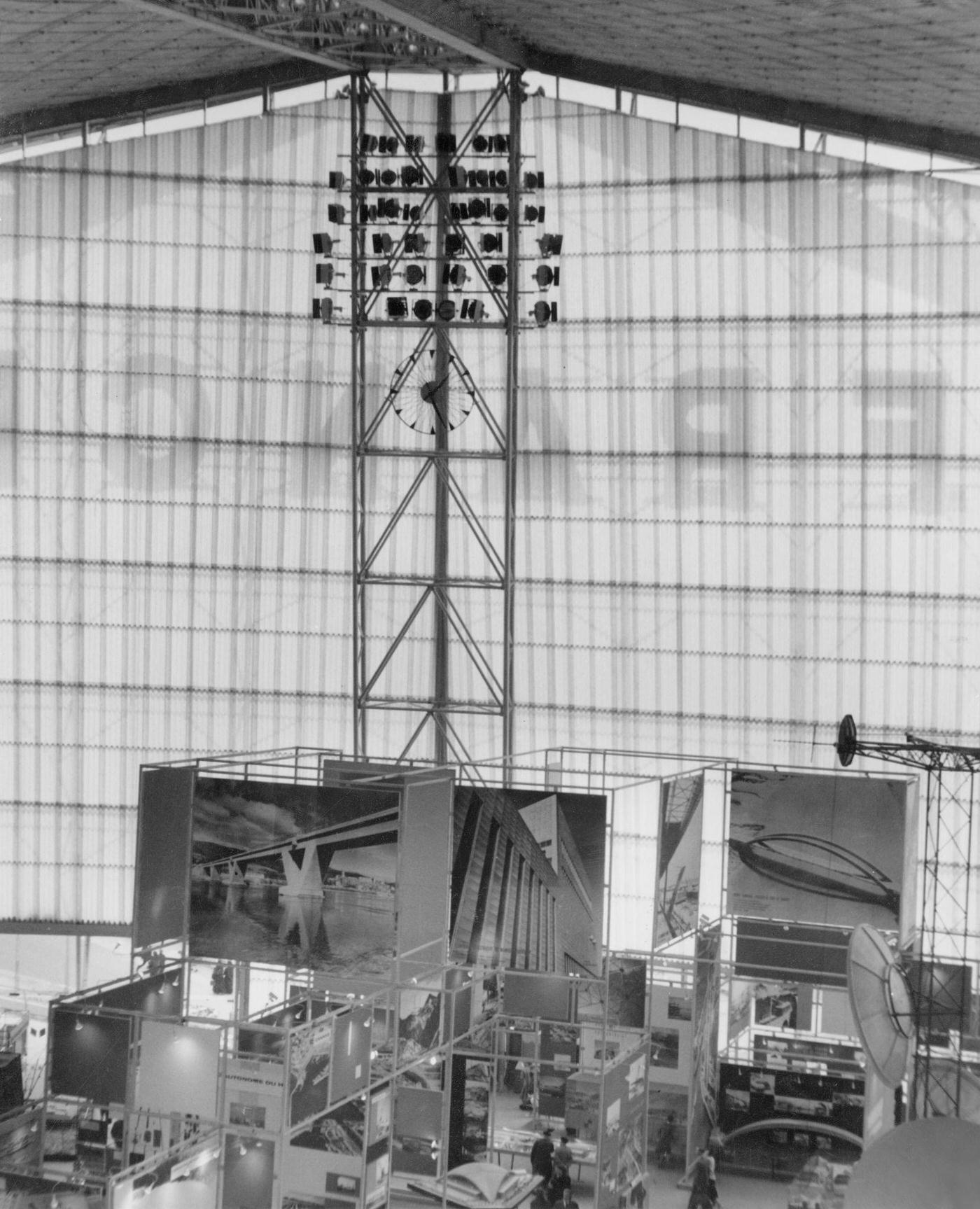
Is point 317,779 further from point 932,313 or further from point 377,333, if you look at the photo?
point 932,313

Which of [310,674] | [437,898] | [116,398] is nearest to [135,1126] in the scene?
[437,898]

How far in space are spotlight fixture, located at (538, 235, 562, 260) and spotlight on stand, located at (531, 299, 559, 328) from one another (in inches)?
26.8

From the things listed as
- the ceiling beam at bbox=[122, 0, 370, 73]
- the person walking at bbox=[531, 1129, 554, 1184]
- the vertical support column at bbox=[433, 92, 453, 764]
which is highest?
the ceiling beam at bbox=[122, 0, 370, 73]

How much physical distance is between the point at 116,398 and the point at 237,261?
2.95 metres

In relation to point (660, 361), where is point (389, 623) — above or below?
below

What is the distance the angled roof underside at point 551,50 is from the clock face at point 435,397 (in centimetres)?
448

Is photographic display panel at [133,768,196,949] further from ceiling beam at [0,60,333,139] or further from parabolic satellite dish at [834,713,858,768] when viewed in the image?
ceiling beam at [0,60,333,139]

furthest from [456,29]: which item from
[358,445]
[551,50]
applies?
[358,445]

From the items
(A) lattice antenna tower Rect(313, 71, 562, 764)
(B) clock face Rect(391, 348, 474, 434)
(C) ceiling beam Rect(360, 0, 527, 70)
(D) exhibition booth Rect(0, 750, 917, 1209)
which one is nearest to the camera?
(D) exhibition booth Rect(0, 750, 917, 1209)

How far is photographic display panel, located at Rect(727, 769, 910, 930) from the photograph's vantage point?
65.5ft

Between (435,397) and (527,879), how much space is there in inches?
390

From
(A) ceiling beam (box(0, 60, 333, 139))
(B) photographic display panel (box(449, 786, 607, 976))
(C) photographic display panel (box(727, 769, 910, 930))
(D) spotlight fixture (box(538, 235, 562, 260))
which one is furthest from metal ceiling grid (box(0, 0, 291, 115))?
(C) photographic display panel (box(727, 769, 910, 930))

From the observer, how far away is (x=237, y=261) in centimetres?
2614

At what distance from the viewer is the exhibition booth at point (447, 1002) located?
15.2m
